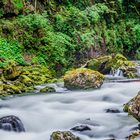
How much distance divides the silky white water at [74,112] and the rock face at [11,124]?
0.12 m

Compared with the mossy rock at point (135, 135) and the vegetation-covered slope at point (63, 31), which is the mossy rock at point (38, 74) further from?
the mossy rock at point (135, 135)

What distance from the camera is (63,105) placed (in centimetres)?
1027

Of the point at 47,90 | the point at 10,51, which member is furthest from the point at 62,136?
the point at 10,51

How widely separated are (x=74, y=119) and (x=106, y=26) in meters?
13.5

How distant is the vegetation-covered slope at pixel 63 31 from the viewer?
15352 millimetres

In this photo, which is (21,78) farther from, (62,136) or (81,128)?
(62,136)

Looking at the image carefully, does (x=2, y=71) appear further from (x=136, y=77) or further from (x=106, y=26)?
(x=106, y=26)

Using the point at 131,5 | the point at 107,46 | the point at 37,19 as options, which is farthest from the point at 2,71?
the point at 131,5

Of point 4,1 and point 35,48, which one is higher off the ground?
point 4,1

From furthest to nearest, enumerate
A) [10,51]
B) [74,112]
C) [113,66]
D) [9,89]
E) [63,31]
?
[63,31], [113,66], [10,51], [9,89], [74,112]

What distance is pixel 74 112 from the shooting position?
31.5 ft

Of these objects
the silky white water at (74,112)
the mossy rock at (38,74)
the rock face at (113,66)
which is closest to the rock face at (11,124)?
the silky white water at (74,112)

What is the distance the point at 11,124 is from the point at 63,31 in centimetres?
998

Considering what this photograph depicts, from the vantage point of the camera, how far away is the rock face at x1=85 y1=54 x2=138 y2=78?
14539 mm
